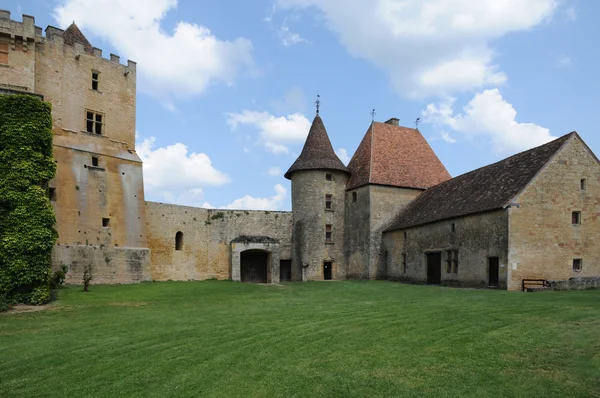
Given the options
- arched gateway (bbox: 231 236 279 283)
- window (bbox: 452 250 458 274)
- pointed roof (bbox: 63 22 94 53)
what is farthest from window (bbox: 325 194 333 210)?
pointed roof (bbox: 63 22 94 53)

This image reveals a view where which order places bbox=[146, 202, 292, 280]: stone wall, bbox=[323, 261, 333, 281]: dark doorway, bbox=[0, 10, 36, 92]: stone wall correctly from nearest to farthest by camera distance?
bbox=[0, 10, 36, 92]: stone wall → bbox=[146, 202, 292, 280]: stone wall → bbox=[323, 261, 333, 281]: dark doorway

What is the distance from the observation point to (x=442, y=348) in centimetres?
848

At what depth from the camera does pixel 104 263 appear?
23.3m

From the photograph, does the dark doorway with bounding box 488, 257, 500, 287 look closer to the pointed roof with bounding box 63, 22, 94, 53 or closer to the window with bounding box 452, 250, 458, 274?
the window with bounding box 452, 250, 458, 274

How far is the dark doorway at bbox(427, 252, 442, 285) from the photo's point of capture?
83.8ft

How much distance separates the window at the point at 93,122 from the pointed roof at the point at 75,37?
3.47m

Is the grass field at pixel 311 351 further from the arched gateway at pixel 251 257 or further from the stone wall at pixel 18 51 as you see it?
the arched gateway at pixel 251 257

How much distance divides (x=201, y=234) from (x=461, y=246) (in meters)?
15.5

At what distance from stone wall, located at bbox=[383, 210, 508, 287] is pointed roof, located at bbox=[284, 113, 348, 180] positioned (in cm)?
687

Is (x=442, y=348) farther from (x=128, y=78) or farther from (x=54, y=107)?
(x=128, y=78)

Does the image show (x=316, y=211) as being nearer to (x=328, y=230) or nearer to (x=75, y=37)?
(x=328, y=230)

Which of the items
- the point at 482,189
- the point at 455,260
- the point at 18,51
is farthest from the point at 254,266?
the point at 18,51

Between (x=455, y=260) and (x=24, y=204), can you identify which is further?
(x=455, y=260)

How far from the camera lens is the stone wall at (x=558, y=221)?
20.5 meters
